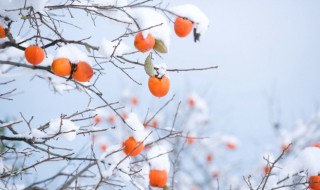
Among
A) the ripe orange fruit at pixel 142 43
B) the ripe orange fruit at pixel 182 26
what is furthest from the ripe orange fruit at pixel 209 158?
the ripe orange fruit at pixel 142 43

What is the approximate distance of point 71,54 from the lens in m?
1.86

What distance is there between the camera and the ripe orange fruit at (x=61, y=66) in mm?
1787

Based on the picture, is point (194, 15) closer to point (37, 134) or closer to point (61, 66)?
point (61, 66)

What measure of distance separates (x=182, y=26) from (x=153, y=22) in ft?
0.93

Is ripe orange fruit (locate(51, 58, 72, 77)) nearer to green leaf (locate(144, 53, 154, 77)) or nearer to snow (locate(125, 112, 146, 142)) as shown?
green leaf (locate(144, 53, 154, 77))

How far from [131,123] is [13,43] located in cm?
93

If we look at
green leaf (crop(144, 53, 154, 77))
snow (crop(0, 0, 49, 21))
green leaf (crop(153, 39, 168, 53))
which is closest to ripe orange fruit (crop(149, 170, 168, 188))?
green leaf (crop(144, 53, 154, 77))

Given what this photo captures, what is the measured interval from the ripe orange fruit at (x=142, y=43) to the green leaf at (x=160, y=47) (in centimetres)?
8

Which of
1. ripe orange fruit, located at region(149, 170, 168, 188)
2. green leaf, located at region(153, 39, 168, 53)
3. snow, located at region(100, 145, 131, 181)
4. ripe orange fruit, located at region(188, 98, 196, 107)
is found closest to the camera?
green leaf, located at region(153, 39, 168, 53)

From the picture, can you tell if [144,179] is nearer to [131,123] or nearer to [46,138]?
[131,123]

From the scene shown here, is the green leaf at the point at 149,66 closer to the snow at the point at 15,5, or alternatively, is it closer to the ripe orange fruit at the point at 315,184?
the snow at the point at 15,5

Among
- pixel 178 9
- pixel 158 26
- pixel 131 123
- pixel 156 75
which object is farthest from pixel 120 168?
pixel 178 9

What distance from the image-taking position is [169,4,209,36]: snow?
2.18 metres

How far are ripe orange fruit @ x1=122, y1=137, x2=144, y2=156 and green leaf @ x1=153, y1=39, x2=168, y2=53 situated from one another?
2.11 ft
